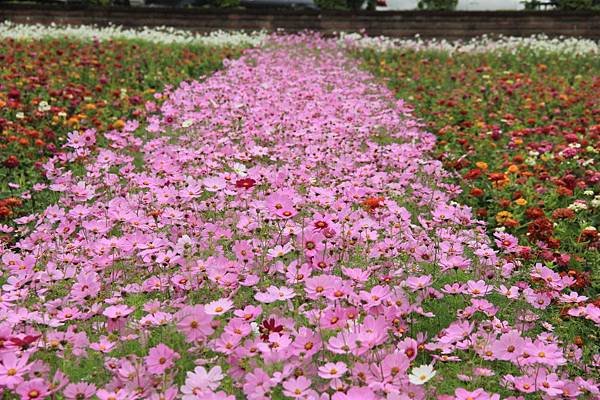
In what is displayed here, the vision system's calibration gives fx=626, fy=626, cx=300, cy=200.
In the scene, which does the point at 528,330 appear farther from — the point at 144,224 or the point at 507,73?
the point at 507,73

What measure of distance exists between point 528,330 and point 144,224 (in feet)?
6.99

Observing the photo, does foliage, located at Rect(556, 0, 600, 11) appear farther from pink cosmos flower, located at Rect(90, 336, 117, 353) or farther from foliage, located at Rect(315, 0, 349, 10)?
pink cosmos flower, located at Rect(90, 336, 117, 353)

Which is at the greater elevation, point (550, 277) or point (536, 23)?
point (536, 23)

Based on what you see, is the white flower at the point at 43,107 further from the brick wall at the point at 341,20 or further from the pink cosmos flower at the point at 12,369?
the brick wall at the point at 341,20

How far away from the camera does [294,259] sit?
135 inches

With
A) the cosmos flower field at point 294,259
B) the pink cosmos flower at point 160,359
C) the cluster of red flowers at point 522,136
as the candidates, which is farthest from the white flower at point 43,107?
the pink cosmos flower at point 160,359

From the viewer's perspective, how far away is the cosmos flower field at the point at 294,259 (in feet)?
7.37

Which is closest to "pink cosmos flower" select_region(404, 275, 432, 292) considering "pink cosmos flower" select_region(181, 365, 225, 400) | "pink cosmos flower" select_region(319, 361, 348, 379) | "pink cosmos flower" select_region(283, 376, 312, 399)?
"pink cosmos flower" select_region(319, 361, 348, 379)

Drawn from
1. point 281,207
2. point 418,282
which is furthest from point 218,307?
point 418,282

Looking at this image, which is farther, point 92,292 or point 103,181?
point 103,181

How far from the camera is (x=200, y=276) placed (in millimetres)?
2912

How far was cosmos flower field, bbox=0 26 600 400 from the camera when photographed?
2.25 meters

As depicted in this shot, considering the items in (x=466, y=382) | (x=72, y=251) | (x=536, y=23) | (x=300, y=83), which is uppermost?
(x=536, y=23)

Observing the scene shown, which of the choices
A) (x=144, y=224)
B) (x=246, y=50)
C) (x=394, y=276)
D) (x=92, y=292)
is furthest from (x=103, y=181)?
(x=246, y=50)
